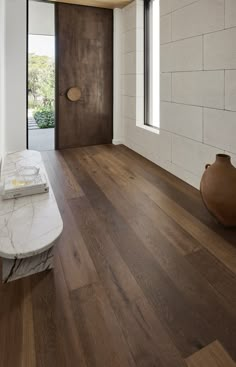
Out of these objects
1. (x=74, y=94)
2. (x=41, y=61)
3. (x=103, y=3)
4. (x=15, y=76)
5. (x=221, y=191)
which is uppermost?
(x=103, y=3)

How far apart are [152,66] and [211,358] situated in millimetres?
4123

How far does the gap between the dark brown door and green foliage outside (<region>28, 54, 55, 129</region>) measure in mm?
332

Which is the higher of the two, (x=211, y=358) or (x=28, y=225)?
(x=28, y=225)

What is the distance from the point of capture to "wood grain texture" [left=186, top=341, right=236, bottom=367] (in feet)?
3.57

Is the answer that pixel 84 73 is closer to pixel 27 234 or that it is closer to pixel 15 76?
pixel 15 76

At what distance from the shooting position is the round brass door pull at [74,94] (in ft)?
15.7

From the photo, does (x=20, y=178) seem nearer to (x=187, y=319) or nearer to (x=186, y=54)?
(x=187, y=319)

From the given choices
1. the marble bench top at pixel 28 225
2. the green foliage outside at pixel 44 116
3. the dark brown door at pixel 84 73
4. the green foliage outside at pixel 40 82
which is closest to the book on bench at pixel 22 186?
the marble bench top at pixel 28 225

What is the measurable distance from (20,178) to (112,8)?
4.08 meters

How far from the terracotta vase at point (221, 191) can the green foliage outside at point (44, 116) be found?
4.01m

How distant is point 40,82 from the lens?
5.11 m

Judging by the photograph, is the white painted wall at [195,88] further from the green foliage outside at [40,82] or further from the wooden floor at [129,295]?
the green foliage outside at [40,82]

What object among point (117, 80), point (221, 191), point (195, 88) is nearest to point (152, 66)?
point (117, 80)

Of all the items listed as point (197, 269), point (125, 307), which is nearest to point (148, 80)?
point (197, 269)
